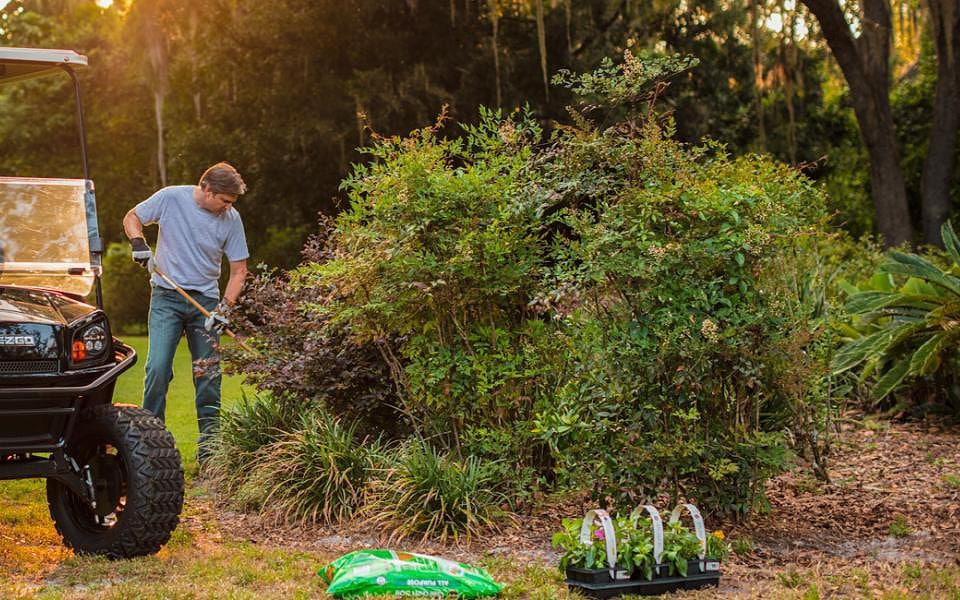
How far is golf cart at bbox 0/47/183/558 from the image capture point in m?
4.55

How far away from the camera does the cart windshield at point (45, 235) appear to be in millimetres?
5305

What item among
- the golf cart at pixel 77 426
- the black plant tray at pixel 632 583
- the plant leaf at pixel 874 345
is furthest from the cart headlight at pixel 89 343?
the plant leaf at pixel 874 345

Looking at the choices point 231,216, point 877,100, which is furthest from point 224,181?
point 877,100

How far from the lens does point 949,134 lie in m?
13.8

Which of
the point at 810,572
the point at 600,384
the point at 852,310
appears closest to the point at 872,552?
the point at 810,572

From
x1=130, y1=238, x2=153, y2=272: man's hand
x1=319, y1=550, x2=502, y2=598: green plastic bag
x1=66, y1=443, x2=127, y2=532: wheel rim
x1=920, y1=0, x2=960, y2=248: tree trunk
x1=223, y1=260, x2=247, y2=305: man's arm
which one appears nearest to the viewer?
x1=319, y1=550, x2=502, y2=598: green plastic bag

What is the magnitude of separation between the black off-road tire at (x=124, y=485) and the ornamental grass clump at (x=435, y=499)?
1.02m

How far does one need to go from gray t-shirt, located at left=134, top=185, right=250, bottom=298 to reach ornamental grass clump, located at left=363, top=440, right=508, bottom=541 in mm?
1946

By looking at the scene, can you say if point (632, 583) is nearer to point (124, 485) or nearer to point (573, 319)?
point (573, 319)

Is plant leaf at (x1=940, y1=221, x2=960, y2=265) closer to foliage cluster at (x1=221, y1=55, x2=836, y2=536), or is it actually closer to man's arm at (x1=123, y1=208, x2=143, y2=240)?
foliage cluster at (x1=221, y1=55, x2=836, y2=536)

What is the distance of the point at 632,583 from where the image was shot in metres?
4.16

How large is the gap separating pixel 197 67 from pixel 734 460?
52.6ft

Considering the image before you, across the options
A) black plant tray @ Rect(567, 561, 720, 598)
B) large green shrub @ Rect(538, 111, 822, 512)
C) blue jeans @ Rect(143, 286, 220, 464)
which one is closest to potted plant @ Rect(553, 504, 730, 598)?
black plant tray @ Rect(567, 561, 720, 598)

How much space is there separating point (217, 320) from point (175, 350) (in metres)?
0.32
